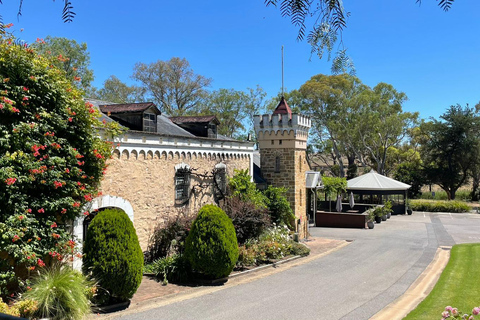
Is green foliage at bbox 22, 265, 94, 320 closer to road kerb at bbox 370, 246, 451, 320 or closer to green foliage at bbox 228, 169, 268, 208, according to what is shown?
road kerb at bbox 370, 246, 451, 320

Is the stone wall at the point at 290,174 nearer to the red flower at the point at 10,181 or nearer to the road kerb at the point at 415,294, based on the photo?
the road kerb at the point at 415,294

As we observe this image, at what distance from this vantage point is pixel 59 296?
27.3ft

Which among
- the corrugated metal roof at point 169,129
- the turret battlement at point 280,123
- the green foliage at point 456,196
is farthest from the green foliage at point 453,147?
the corrugated metal roof at point 169,129

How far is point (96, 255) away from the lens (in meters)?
9.73

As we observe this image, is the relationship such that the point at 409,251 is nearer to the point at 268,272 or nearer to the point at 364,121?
the point at 268,272

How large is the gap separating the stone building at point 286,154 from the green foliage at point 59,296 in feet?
45.8

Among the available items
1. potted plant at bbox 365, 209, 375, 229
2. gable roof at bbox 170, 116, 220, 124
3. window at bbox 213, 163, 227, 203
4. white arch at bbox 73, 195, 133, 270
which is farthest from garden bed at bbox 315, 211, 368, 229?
white arch at bbox 73, 195, 133, 270

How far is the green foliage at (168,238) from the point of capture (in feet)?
45.8

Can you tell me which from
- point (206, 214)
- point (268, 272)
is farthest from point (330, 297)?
point (206, 214)

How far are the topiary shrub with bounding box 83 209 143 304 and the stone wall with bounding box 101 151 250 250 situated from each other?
1988mm

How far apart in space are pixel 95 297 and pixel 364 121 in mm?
42146

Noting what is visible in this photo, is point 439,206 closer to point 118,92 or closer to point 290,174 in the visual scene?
point 290,174

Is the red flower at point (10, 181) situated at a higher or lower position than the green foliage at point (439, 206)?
higher

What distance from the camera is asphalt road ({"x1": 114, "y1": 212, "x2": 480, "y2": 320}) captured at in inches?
397
